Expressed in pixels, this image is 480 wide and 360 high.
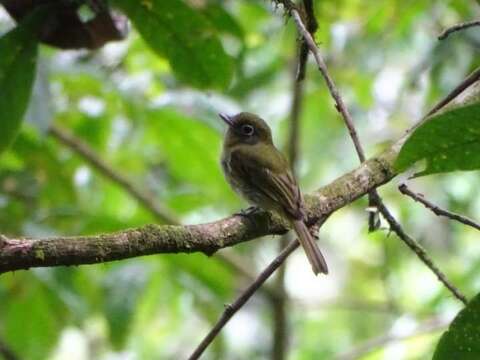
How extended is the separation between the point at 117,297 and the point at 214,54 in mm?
1000

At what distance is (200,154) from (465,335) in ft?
8.30

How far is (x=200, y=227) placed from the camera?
1.71 metres

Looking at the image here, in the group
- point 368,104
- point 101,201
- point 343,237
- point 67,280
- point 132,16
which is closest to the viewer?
point 132,16

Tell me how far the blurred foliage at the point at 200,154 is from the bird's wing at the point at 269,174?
1.01 ft

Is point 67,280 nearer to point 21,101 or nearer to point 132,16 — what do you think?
point 21,101

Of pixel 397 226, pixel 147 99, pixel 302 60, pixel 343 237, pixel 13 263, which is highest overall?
pixel 343 237

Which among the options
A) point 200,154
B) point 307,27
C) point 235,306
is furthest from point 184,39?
point 200,154

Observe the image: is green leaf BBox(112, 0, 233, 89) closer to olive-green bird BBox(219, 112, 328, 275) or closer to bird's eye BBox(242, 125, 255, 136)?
olive-green bird BBox(219, 112, 328, 275)

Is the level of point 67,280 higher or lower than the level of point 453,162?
higher

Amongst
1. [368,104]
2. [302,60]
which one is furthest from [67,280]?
[368,104]

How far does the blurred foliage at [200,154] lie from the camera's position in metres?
3.22

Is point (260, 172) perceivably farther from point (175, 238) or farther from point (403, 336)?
point (175, 238)

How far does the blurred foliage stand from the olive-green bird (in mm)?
205

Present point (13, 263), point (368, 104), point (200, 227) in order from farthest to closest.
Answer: point (368, 104), point (200, 227), point (13, 263)
